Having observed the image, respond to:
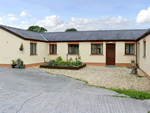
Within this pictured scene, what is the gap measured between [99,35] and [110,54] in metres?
2.65

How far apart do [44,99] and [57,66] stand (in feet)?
28.7

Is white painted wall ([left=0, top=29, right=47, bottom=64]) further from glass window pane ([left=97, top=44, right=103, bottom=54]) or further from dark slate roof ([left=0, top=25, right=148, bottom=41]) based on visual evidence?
glass window pane ([left=97, top=44, right=103, bottom=54])

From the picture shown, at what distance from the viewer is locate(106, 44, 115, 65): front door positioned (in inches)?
672

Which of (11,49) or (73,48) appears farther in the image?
(73,48)

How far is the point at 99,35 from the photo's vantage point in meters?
17.9

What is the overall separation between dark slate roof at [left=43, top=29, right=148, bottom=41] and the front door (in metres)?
0.97

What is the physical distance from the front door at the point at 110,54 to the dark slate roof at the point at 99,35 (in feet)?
3.17

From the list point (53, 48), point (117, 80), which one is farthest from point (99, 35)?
point (117, 80)

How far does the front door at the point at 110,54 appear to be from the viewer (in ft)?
56.0

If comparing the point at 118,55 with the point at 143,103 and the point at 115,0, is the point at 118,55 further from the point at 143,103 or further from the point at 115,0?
the point at 143,103

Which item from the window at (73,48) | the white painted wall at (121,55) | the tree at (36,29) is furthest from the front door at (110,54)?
the tree at (36,29)

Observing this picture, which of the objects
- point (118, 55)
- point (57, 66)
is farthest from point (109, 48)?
point (57, 66)

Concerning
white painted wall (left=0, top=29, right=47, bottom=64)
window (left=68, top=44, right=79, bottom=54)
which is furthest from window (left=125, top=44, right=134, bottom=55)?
white painted wall (left=0, top=29, right=47, bottom=64)

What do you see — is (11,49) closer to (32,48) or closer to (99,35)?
(32,48)
